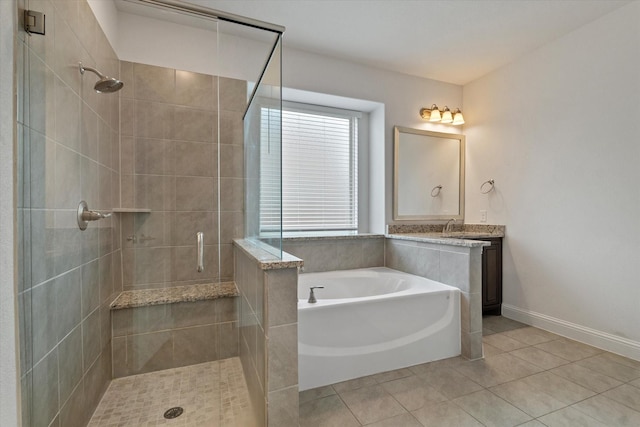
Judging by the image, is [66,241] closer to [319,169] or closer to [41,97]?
[41,97]

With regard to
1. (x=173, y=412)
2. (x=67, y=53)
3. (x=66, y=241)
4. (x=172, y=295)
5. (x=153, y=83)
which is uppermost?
(x=153, y=83)

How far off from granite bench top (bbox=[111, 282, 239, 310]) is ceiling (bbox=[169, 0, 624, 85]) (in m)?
2.09

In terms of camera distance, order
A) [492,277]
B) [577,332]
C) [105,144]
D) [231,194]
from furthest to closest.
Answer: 1. [492,277]
2. [577,332]
3. [231,194]
4. [105,144]

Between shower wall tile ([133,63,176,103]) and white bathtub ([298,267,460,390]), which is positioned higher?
shower wall tile ([133,63,176,103])

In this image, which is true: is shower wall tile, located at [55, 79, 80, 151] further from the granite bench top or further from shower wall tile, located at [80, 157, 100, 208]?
the granite bench top

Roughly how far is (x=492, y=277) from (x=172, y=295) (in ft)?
9.75

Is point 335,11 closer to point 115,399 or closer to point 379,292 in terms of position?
point 379,292

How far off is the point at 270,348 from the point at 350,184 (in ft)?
7.66

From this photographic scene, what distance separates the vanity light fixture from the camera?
11.0 feet

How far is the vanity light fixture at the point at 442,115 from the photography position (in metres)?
3.36

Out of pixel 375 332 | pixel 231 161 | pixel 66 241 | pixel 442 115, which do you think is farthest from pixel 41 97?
pixel 442 115

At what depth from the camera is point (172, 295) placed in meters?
1.96

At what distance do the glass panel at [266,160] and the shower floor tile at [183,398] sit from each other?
89 cm

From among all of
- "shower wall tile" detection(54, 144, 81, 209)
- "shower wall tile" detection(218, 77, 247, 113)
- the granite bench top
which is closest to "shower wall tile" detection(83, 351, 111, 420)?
the granite bench top
